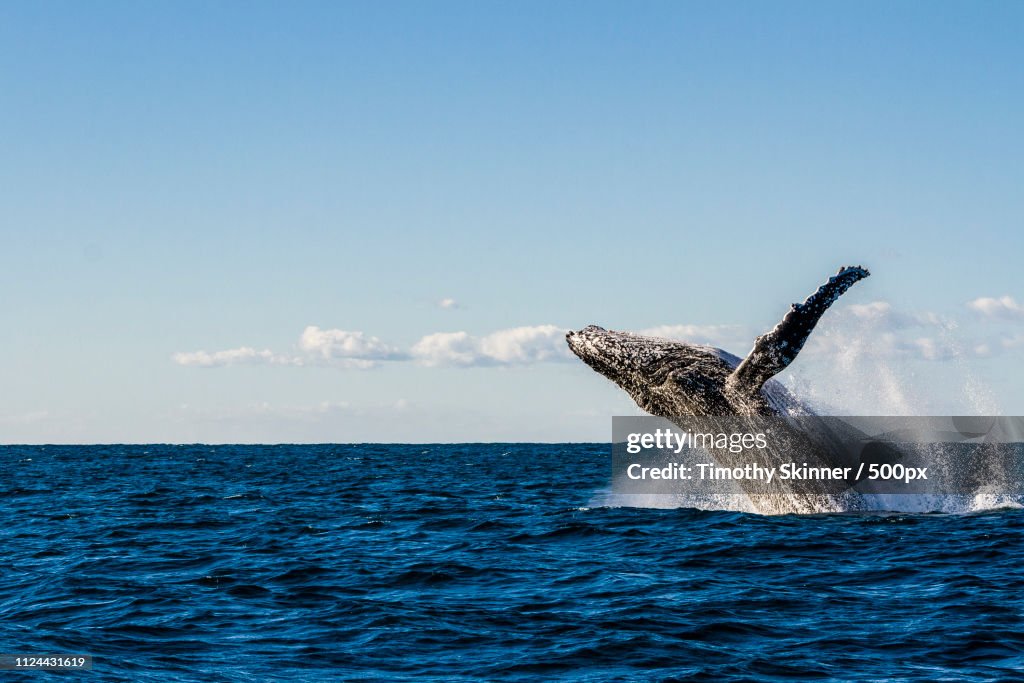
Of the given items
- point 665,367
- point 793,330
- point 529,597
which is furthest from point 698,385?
point 529,597

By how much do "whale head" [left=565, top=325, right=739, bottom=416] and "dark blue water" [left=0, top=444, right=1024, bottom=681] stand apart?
2172 mm

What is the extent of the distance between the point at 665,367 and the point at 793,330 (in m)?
2.28

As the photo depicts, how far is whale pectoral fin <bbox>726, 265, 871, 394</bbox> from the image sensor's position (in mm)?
14562

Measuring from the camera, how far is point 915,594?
12.3 m

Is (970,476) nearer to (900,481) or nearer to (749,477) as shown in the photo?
(900,481)

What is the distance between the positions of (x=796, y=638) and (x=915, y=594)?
2.63m

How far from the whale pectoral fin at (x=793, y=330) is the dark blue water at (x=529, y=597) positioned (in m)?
2.61

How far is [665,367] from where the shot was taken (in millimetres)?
16438

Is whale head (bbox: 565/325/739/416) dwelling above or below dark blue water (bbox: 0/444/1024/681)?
above

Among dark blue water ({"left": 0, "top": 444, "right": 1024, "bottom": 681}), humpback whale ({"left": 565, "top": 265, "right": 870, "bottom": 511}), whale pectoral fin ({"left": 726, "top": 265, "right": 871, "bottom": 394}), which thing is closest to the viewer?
dark blue water ({"left": 0, "top": 444, "right": 1024, "bottom": 681})

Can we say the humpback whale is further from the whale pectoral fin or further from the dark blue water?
the dark blue water

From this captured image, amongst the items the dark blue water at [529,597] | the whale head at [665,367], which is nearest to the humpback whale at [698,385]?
the whale head at [665,367]

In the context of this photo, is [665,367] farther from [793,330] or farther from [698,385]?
[793,330]

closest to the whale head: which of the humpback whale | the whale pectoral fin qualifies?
the humpback whale
